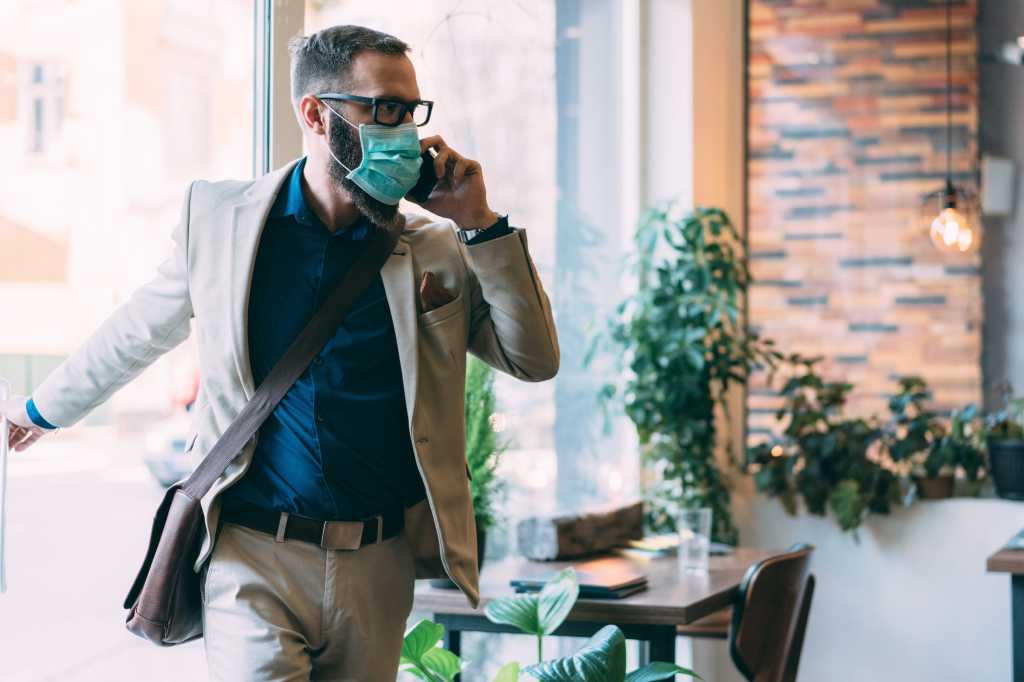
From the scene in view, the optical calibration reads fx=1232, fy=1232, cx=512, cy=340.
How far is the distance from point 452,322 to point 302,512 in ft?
1.28

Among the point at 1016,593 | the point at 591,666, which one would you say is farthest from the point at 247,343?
the point at 1016,593

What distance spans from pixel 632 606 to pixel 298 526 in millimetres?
1058

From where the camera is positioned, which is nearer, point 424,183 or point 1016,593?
point 424,183

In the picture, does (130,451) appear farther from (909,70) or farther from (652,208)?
(909,70)

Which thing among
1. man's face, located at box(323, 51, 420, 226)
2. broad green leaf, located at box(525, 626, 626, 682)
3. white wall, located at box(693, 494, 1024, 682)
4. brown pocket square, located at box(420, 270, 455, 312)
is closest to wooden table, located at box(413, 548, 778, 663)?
broad green leaf, located at box(525, 626, 626, 682)

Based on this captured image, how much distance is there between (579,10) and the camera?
4.58 meters

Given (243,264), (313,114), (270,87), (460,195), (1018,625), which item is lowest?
(1018,625)

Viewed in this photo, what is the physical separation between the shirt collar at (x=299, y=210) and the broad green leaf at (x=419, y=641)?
2.80ft

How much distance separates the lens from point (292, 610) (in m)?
1.82

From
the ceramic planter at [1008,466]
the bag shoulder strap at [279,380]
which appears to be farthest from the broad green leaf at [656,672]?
the ceramic planter at [1008,466]

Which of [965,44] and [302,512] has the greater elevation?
[965,44]

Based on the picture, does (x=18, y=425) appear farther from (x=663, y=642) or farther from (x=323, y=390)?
(x=663, y=642)

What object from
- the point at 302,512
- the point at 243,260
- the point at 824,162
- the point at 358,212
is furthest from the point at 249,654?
the point at 824,162

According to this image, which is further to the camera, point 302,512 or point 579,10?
point 579,10
